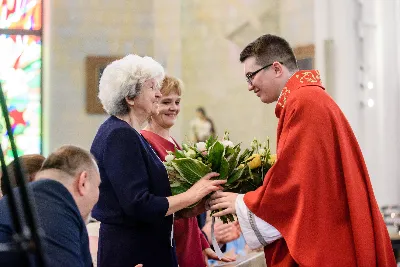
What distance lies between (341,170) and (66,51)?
6.81 metres

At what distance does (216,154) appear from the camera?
387cm

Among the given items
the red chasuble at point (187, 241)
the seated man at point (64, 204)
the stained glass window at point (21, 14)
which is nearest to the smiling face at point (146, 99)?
the red chasuble at point (187, 241)

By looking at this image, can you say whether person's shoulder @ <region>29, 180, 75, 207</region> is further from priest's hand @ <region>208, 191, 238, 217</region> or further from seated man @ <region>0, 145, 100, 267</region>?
priest's hand @ <region>208, 191, 238, 217</region>

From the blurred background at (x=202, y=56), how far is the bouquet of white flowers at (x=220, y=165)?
5689mm

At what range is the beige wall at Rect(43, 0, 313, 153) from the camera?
9.78m

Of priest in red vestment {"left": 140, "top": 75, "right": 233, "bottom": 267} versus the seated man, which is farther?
priest in red vestment {"left": 140, "top": 75, "right": 233, "bottom": 267}

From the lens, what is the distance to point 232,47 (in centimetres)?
1020

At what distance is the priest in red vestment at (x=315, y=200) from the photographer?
3.46m

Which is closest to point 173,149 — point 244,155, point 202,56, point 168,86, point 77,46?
point 168,86

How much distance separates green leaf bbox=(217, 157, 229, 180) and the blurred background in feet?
18.9

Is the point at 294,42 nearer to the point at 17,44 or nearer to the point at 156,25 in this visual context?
the point at 156,25

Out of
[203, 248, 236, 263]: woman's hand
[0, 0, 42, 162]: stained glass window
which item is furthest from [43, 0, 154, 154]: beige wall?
[203, 248, 236, 263]: woman's hand

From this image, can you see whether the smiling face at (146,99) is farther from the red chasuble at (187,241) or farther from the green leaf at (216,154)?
the red chasuble at (187,241)

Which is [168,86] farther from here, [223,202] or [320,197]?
[320,197]
